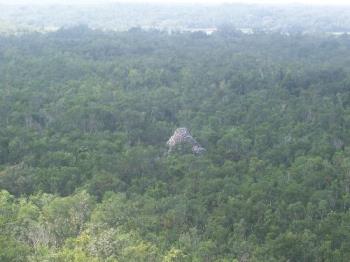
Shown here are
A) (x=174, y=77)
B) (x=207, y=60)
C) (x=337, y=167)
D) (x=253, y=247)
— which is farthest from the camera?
(x=207, y=60)

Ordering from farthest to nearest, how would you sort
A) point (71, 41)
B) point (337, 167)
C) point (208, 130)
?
point (71, 41), point (208, 130), point (337, 167)

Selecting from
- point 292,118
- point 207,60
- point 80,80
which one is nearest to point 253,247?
point 292,118

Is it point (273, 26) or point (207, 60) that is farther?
point (273, 26)

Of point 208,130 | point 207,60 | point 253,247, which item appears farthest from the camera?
point 207,60

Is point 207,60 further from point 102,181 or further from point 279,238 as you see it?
point 279,238

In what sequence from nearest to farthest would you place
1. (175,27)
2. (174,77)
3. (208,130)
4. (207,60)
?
(208,130), (174,77), (207,60), (175,27)

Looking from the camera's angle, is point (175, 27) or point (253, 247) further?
point (175, 27)

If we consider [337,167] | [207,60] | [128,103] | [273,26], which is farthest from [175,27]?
[337,167]
